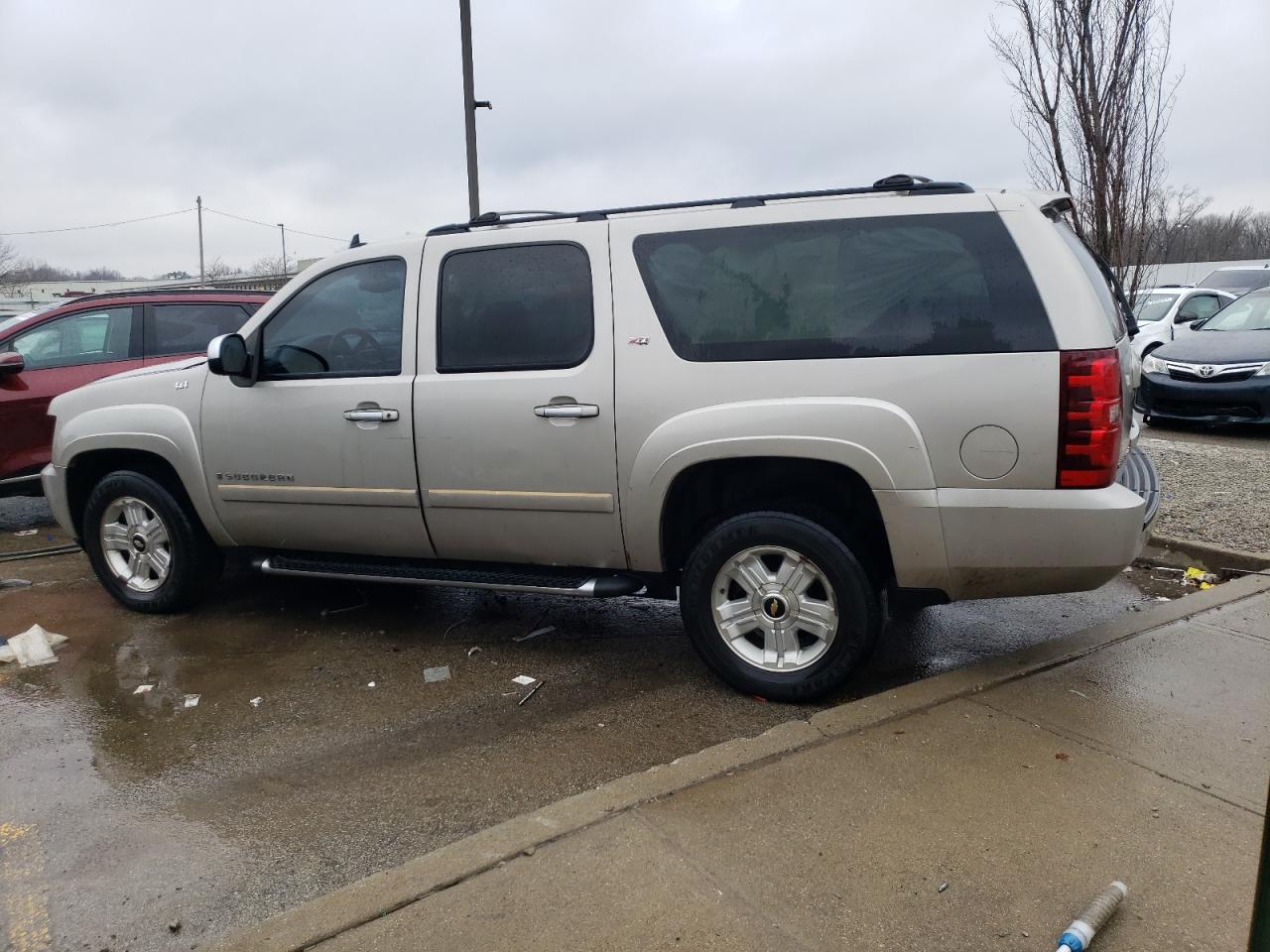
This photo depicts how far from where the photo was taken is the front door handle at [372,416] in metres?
4.50

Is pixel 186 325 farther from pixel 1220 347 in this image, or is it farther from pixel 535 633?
pixel 1220 347

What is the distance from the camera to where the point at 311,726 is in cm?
407

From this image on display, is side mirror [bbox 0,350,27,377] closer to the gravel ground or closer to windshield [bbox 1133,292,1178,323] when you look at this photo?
the gravel ground

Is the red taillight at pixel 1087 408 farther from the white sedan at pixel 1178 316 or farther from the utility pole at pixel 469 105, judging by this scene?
the white sedan at pixel 1178 316

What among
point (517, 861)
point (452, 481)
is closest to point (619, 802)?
point (517, 861)

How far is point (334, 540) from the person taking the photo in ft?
15.9

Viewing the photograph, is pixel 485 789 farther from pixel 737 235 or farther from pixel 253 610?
pixel 253 610

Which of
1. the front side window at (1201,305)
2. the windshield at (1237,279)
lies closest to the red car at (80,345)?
the front side window at (1201,305)

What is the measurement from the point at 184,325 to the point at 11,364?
1.29 metres

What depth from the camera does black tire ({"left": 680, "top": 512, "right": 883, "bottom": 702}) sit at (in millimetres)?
3787

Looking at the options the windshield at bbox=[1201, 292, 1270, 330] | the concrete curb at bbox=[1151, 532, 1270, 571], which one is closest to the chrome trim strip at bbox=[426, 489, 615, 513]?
the concrete curb at bbox=[1151, 532, 1270, 571]

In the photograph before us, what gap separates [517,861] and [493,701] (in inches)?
61.3

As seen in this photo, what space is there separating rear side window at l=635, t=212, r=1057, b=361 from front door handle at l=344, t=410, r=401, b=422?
133 centimetres

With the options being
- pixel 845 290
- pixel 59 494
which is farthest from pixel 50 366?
pixel 845 290
